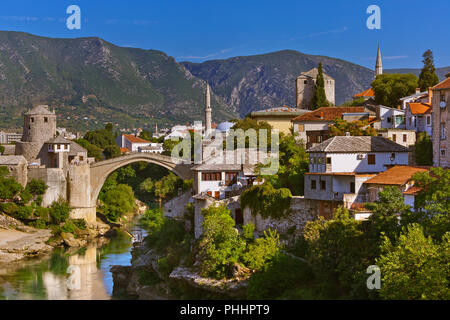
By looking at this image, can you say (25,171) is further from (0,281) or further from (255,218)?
(255,218)

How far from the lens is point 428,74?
169ft

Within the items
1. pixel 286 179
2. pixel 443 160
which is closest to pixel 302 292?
pixel 286 179

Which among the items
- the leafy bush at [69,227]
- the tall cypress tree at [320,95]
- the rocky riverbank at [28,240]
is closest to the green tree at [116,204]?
the rocky riverbank at [28,240]

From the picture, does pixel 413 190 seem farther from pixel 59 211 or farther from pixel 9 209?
pixel 9 209

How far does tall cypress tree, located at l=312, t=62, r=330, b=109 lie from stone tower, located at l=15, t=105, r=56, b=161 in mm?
26678

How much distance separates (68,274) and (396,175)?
952 inches

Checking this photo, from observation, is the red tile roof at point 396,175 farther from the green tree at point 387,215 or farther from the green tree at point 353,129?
the green tree at point 353,129

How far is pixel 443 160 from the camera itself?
34.4 meters

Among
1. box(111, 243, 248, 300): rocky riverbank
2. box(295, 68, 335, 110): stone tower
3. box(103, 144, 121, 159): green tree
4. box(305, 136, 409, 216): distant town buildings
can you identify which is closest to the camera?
box(111, 243, 248, 300): rocky riverbank

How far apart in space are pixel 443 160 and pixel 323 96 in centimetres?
2769

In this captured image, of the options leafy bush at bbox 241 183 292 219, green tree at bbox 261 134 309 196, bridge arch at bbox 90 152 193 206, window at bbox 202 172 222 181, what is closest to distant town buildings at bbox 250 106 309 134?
bridge arch at bbox 90 152 193 206

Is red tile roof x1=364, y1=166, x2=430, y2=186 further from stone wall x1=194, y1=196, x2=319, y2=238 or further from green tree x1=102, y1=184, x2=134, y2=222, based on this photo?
green tree x1=102, y1=184, x2=134, y2=222

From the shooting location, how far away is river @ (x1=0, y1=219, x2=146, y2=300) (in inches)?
1465

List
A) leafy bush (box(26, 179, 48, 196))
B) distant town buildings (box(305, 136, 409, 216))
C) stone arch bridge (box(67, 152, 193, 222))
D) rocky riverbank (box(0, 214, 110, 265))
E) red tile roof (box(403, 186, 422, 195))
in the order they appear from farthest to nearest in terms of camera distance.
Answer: stone arch bridge (box(67, 152, 193, 222)) < leafy bush (box(26, 179, 48, 196)) < rocky riverbank (box(0, 214, 110, 265)) < distant town buildings (box(305, 136, 409, 216)) < red tile roof (box(403, 186, 422, 195))
